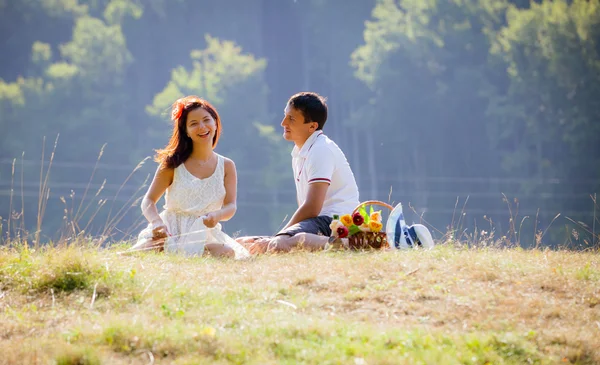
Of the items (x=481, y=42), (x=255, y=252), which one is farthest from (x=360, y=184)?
(x=255, y=252)

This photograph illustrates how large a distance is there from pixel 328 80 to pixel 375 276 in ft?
170

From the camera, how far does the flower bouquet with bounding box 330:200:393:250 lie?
607cm

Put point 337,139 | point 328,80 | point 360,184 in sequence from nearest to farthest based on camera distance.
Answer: point 360,184 < point 337,139 < point 328,80

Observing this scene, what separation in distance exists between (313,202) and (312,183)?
131 millimetres

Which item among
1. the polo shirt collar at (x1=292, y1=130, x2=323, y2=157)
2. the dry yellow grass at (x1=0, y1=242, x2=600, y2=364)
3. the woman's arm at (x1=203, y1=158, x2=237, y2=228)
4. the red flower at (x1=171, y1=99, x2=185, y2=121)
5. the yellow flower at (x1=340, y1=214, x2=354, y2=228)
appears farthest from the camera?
the polo shirt collar at (x1=292, y1=130, x2=323, y2=157)

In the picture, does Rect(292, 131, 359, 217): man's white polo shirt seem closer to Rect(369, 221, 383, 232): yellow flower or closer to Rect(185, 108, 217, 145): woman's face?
Rect(369, 221, 383, 232): yellow flower

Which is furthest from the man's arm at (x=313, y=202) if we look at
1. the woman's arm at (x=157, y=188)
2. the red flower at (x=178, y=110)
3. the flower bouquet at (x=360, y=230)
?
the red flower at (x=178, y=110)

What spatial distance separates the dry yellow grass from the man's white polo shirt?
0.83m

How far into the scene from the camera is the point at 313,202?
637 cm

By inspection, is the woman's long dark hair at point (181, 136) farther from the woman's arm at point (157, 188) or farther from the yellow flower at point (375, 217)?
the yellow flower at point (375, 217)

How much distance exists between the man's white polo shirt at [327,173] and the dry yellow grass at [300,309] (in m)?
0.83

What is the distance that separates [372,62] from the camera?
48.0 meters

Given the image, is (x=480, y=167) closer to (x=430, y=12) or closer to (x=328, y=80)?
(x=430, y=12)

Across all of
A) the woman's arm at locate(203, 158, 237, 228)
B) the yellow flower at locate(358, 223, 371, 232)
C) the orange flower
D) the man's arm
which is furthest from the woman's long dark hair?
the yellow flower at locate(358, 223, 371, 232)
